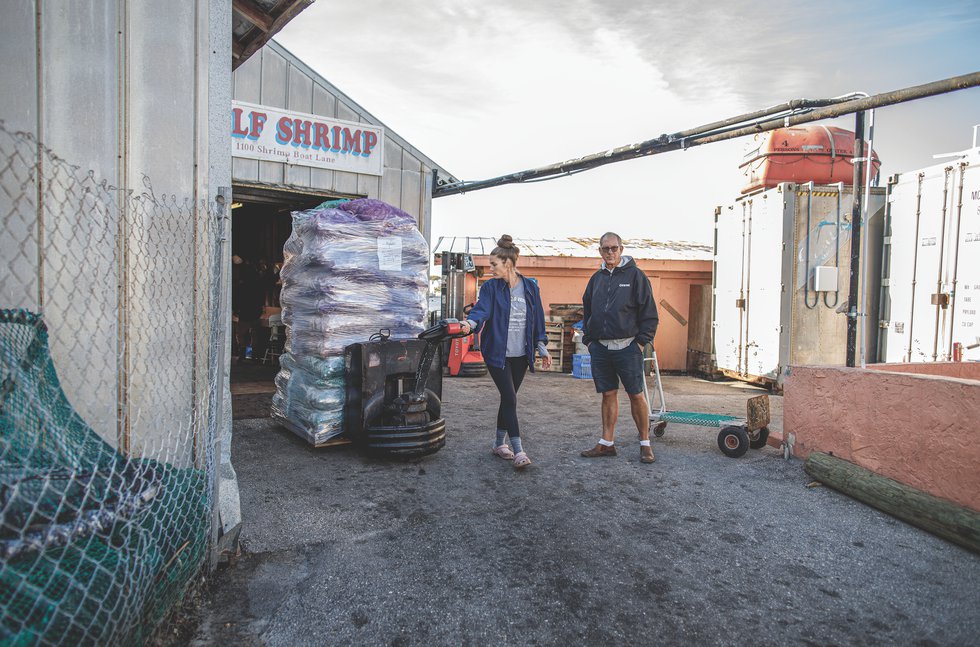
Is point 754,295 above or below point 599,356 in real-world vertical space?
above

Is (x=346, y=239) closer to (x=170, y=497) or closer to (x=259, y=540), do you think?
(x=259, y=540)

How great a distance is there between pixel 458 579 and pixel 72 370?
81.1 inches

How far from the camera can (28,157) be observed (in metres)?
2.63

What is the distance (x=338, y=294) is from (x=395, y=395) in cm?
103

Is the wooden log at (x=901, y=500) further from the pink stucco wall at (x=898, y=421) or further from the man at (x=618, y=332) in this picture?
the man at (x=618, y=332)

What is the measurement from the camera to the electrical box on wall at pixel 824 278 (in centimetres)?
938

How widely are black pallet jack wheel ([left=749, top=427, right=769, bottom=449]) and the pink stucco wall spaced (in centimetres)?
26

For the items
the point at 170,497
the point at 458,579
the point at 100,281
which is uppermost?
the point at 100,281

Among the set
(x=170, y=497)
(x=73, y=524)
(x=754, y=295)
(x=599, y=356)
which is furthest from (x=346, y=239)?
(x=754, y=295)

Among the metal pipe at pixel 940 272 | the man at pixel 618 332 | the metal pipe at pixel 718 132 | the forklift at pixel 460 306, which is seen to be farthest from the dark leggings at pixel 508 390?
the metal pipe at pixel 940 272

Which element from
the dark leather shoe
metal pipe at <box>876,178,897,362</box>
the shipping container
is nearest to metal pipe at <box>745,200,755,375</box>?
the shipping container

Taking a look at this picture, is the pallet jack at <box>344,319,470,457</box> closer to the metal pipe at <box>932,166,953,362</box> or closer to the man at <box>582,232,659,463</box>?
the man at <box>582,232,659,463</box>

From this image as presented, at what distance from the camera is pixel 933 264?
27.5 feet

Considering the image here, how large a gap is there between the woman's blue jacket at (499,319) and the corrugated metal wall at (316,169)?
4.20m
